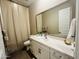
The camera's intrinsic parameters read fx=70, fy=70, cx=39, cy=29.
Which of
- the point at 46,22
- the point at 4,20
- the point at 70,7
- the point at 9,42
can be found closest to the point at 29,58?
the point at 9,42

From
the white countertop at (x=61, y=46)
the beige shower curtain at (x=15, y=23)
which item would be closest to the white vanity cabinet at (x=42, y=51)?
the white countertop at (x=61, y=46)

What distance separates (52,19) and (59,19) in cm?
31

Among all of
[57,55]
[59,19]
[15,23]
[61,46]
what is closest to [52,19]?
[59,19]

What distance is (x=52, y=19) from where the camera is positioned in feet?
7.10

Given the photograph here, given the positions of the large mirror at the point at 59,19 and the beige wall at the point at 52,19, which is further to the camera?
the beige wall at the point at 52,19

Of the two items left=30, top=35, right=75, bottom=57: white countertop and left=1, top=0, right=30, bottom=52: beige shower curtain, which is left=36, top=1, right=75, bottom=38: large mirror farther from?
left=1, top=0, right=30, bottom=52: beige shower curtain

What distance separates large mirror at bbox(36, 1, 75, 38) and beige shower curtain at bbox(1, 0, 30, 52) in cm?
138

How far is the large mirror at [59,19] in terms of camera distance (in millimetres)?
1596

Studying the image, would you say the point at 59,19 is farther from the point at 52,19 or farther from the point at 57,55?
the point at 57,55

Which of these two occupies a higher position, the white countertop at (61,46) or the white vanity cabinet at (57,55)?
the white countertop at (61,46)

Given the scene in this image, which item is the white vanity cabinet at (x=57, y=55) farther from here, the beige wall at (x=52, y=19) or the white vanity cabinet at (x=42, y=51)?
the beige wall at (x=52, y=19)

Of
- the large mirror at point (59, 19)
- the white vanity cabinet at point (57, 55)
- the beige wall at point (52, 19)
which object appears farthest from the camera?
the beige wall at point (52, 19)

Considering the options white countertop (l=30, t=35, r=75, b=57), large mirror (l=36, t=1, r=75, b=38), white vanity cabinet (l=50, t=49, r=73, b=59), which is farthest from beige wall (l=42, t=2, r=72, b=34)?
white vanity cabinet (l=50, t=49, r=73, b=59)

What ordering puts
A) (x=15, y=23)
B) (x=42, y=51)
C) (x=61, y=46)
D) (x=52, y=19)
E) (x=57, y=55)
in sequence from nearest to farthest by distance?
(x=57, y=55) < (x=61, y=46) < (x=42, y=51) < (x=52, y=19) < (x=15, y=23)
